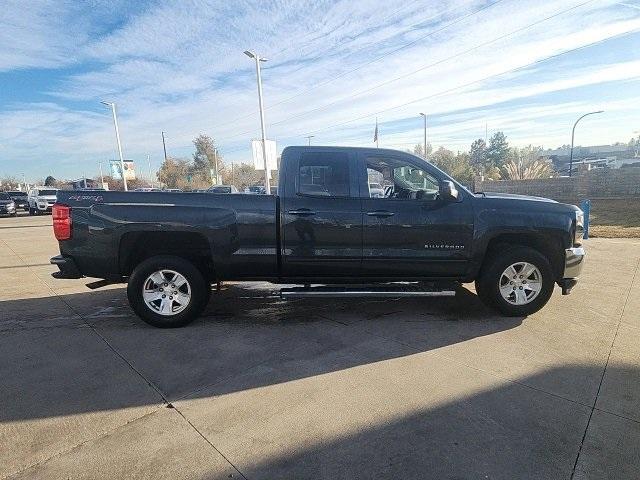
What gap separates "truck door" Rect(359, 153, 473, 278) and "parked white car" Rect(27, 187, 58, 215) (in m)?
31.1

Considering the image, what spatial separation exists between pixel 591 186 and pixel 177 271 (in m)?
26.1

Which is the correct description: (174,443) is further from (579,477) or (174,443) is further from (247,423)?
(579,477)

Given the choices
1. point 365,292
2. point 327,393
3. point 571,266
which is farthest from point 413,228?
point 327,393

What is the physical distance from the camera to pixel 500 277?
485cm

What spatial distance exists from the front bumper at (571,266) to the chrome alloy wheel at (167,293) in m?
4.50

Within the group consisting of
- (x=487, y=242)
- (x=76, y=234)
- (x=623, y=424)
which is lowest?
(x=623, y=424)

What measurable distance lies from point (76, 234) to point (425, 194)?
4.06 metres

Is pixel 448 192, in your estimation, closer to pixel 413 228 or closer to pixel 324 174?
pixel 413 228

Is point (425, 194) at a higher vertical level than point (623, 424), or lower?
higher

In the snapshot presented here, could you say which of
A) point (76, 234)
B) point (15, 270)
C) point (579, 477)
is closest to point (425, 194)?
point (579, 477)

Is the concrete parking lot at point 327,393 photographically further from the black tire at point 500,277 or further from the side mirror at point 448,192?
the side mirror at point 448,192

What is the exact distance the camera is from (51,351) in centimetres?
417

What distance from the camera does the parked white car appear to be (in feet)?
96.6

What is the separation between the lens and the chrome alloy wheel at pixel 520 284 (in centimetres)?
488
